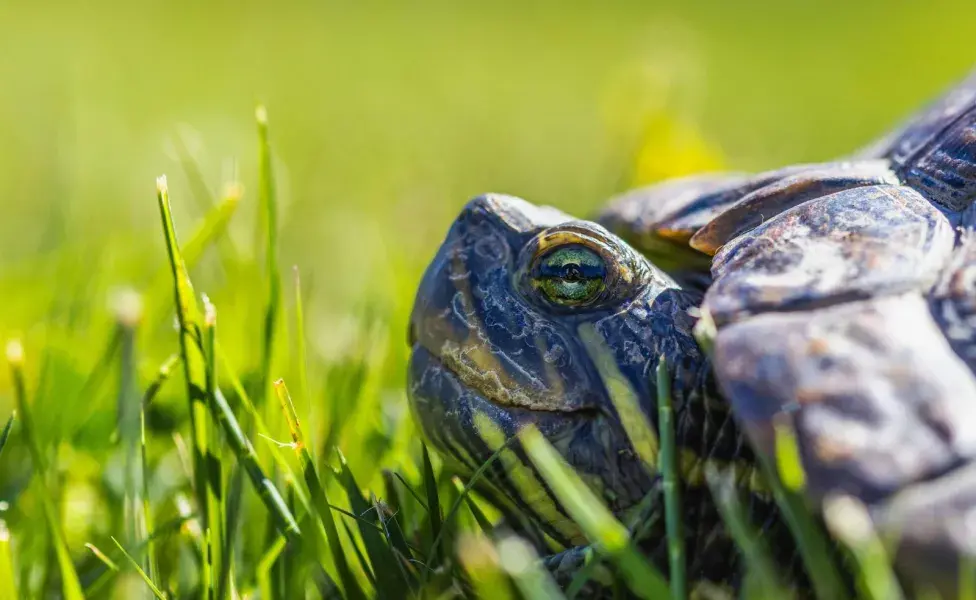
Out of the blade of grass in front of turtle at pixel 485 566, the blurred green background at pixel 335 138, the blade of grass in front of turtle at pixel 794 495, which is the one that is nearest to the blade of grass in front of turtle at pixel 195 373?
the blurred green background at pixel 335 138

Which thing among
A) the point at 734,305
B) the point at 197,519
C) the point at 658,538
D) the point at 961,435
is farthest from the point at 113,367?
the point at 961,435

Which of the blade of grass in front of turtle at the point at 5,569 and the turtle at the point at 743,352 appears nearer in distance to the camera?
the turtle at the point at 743,352

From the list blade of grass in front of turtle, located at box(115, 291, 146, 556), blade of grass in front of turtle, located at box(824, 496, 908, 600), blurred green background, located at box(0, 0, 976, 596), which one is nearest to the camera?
blade of grass in front of turtle, located at box(824, 496, 908, 600)

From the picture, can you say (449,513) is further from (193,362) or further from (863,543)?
(863,543)

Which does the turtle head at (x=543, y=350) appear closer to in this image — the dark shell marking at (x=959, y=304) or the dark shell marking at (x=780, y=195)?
the dark shell marking at (x=780, y=195)

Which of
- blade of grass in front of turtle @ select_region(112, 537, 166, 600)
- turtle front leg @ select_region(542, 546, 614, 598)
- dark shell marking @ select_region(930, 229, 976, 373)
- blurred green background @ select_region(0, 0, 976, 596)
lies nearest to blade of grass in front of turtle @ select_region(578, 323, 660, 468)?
turtle front leg @ select_region(542, 546, 614, 598)

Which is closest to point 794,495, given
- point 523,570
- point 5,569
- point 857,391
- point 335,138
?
point 857,391

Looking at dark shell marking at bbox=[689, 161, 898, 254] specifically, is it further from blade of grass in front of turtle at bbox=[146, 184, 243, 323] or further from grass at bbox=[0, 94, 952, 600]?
blade of grass in front of turtle at bbox=[146, 184, 243, 323]
